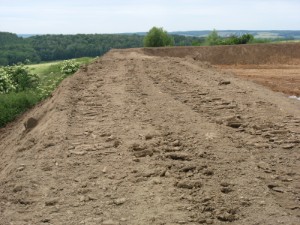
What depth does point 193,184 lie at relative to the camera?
4.98m

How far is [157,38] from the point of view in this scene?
53.7 m

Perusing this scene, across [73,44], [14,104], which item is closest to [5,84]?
[14,104]

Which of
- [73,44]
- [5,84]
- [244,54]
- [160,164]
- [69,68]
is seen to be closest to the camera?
[160,164]

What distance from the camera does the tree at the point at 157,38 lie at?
53.0 meters

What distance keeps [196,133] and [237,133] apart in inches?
27.7

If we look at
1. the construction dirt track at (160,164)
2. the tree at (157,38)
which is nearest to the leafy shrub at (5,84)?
the construction dirt track at (160,164)

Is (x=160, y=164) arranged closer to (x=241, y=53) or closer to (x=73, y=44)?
(x=241, y=53)

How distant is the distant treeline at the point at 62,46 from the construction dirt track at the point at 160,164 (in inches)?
1782

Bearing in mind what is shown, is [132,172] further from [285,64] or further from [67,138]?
[285,64]

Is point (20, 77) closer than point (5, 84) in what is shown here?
No

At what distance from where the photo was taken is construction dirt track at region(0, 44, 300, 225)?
4551 millimetres

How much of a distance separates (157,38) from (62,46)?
60.2ft

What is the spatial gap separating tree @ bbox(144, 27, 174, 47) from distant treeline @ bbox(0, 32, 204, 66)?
145 inches

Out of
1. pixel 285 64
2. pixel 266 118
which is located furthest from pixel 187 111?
pixel 285 64
